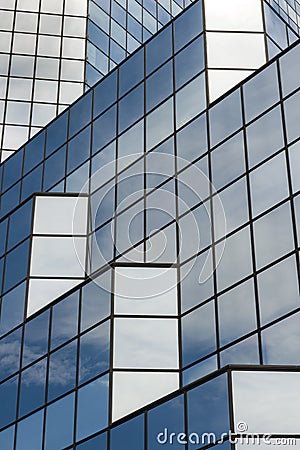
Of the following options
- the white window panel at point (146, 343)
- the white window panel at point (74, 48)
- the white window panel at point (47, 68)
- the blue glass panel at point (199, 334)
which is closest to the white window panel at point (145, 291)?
the white window panel at point (146, 343)

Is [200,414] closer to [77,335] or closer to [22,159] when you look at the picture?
[77,335]

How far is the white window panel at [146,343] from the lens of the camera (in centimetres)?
2667

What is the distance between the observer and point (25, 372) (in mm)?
31578

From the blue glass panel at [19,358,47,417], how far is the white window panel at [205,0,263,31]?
16.2 metres

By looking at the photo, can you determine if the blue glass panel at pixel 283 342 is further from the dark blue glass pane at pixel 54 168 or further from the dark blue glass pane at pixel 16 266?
the dark blue glass pane at pixel 54 168

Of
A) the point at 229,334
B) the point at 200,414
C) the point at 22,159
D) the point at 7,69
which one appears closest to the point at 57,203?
the point at 22,159

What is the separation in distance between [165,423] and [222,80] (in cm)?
1567

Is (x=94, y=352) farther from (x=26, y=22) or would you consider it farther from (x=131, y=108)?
(x=26, y=22)

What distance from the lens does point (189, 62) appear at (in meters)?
34.3

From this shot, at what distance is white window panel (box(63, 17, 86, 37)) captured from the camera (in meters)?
56.8

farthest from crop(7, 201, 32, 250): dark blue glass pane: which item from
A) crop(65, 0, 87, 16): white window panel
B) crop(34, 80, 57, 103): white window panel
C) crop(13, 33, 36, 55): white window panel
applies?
crop(65, 0, 87, 16): white window panel

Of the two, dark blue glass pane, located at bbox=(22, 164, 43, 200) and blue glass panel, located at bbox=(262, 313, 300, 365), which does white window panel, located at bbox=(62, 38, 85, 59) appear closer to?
dark blue glass pane, located at bbox=(22, 164, 43, 200)
